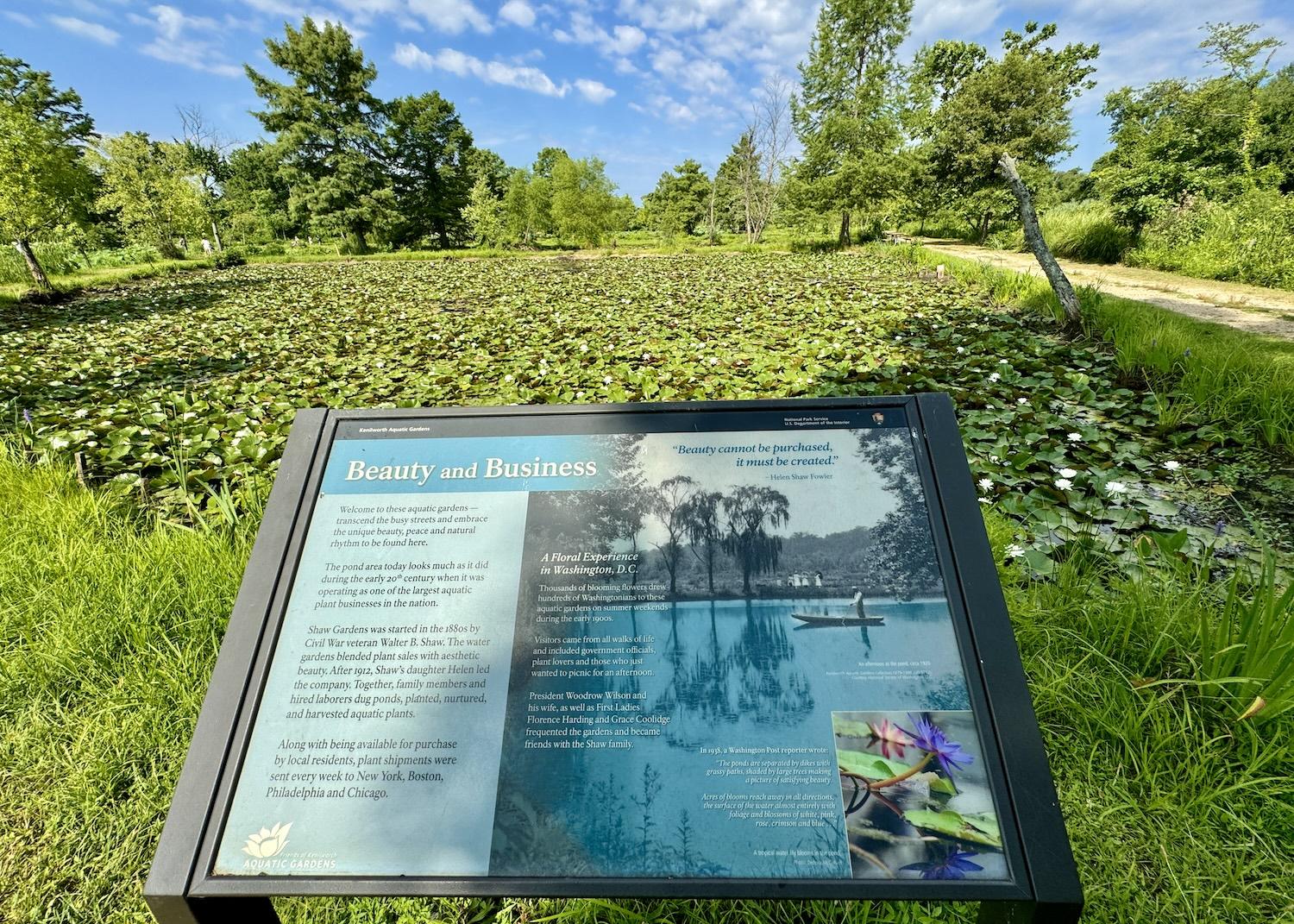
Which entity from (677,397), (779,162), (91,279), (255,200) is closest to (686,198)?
(779,162)

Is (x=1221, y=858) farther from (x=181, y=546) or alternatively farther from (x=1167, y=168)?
(x=1167, y=168)

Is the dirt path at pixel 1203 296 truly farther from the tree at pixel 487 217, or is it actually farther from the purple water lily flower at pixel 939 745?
the tree at pixel 487 217

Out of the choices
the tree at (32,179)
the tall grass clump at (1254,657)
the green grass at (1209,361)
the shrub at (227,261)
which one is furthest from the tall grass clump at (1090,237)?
the shrub at (227,261)

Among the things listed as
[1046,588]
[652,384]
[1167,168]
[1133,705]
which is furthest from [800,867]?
[1167,168]

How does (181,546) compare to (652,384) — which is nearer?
(181,546)

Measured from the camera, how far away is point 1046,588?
1.75 m

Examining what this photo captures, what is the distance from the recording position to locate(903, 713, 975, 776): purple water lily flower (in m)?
0.85

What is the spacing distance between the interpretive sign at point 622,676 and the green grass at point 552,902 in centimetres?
42

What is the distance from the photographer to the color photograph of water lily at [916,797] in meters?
0.79

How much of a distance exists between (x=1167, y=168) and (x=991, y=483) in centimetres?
1071

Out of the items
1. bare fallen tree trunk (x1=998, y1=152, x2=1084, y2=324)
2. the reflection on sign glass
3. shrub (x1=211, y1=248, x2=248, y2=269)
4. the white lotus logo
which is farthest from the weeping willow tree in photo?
shrub (x1=211, y1=248, x2=248, y2=269)

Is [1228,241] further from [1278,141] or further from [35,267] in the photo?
[35,267]

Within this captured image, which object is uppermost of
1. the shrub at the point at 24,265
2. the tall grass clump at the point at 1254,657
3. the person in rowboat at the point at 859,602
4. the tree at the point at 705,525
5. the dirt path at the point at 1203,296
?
the tree at the point at 705,525

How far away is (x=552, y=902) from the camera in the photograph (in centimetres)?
120
